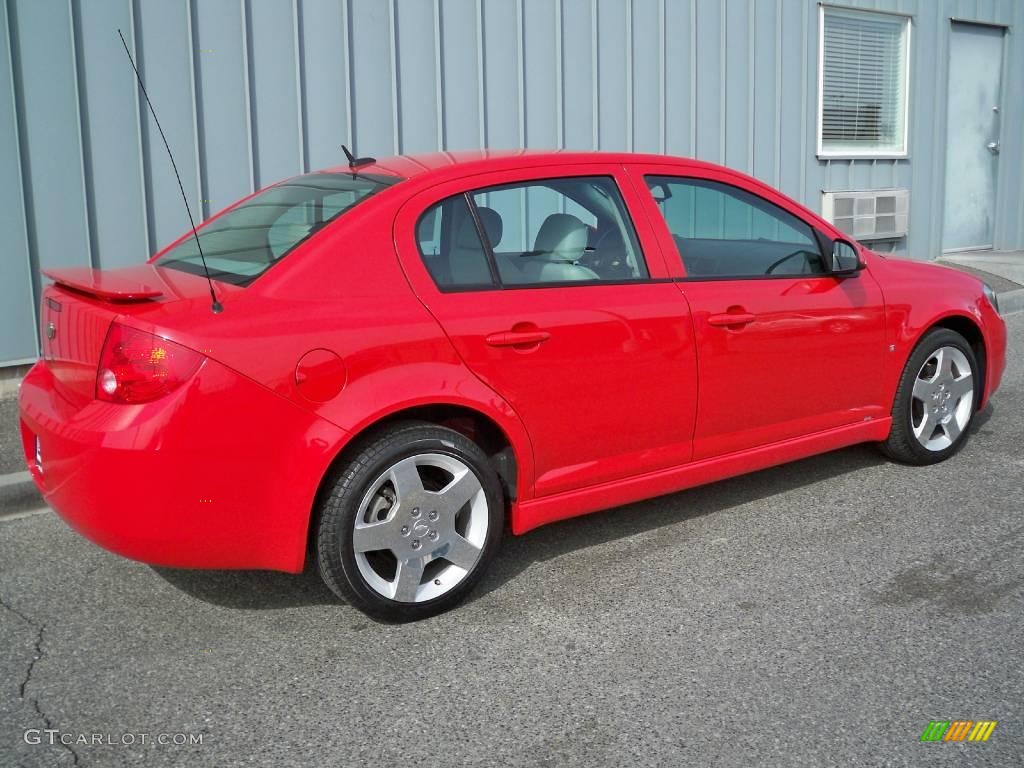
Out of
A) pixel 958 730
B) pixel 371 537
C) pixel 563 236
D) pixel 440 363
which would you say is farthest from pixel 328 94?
pixel 958 730

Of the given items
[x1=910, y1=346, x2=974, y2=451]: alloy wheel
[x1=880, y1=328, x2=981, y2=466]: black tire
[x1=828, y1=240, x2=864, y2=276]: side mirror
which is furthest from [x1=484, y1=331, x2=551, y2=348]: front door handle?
[x1=910, y1=346, x2=974, y2=451]: alloy wheel

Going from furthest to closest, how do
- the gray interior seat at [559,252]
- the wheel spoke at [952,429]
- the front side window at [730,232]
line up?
the wheel spoke at [952,429] → the front side window at [730,232] → the gray interior seat at [559,252]

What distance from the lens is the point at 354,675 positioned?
10.0 feet

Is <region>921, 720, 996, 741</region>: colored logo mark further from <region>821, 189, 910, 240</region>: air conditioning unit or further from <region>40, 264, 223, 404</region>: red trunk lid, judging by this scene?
<region>821, 189, 910, 240</region>: air conditioning unit

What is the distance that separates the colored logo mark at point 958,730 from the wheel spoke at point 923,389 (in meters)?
2.33

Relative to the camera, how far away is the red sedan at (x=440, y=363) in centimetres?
303

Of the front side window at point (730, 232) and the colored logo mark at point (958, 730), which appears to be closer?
the colored logo mark at point (958, 730)

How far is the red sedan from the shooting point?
3.03 m

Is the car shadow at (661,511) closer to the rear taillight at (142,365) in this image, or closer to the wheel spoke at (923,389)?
the wheel spoke at (923,389)

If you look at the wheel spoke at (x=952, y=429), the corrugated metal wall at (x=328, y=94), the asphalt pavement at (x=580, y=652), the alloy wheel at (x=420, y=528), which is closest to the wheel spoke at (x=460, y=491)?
the alloy wheel at (x=420, y=528)

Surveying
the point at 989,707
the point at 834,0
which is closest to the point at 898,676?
the point at 989,707

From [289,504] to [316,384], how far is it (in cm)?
38

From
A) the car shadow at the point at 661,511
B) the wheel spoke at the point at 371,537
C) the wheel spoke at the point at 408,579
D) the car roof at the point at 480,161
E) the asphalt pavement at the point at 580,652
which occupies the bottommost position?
the asphalt pavement at the point at 580,652

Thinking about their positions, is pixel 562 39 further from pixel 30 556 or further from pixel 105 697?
pixel 105 697
